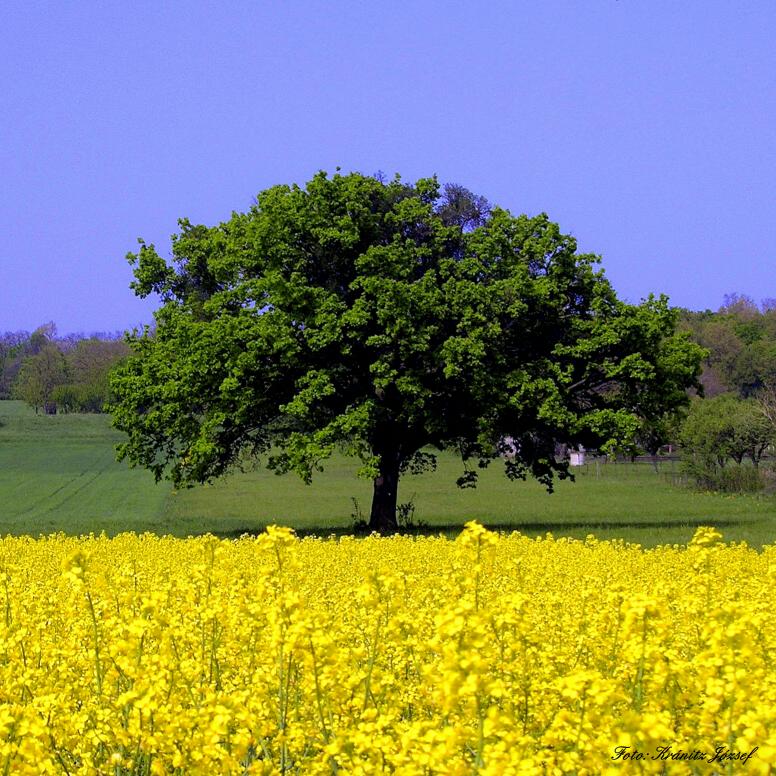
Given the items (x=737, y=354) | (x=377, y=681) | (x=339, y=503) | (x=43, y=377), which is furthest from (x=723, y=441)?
(x=43, y=377)

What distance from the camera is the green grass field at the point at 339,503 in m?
34.2

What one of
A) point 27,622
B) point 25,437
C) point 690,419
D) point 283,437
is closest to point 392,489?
point 283,437

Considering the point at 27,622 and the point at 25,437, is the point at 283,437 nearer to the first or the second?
the point at 27,622

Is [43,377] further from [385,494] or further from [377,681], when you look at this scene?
[377,681]

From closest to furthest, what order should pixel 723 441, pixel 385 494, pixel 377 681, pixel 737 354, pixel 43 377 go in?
1. pixel 377 681
2. pixel 385 494
3. pixel 723 441
4. pixel 737 354
5. pixel 43 377

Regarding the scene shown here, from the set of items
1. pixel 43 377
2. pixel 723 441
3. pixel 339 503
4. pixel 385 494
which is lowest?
pixel 339 503

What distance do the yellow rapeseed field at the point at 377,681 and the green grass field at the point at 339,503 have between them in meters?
19.2

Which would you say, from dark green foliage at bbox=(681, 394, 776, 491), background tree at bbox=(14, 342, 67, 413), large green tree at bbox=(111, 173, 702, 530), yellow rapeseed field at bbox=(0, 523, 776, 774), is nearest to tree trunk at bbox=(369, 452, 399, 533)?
large green tree at bbox=(111, 173, 702, 530)

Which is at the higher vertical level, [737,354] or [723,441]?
[737,354]

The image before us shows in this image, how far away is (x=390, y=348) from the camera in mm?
29938

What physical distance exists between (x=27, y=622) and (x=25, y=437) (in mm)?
98382

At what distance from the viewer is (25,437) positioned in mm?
102688

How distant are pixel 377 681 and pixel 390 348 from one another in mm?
23387

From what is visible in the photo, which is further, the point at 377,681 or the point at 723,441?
the point at 723,441
